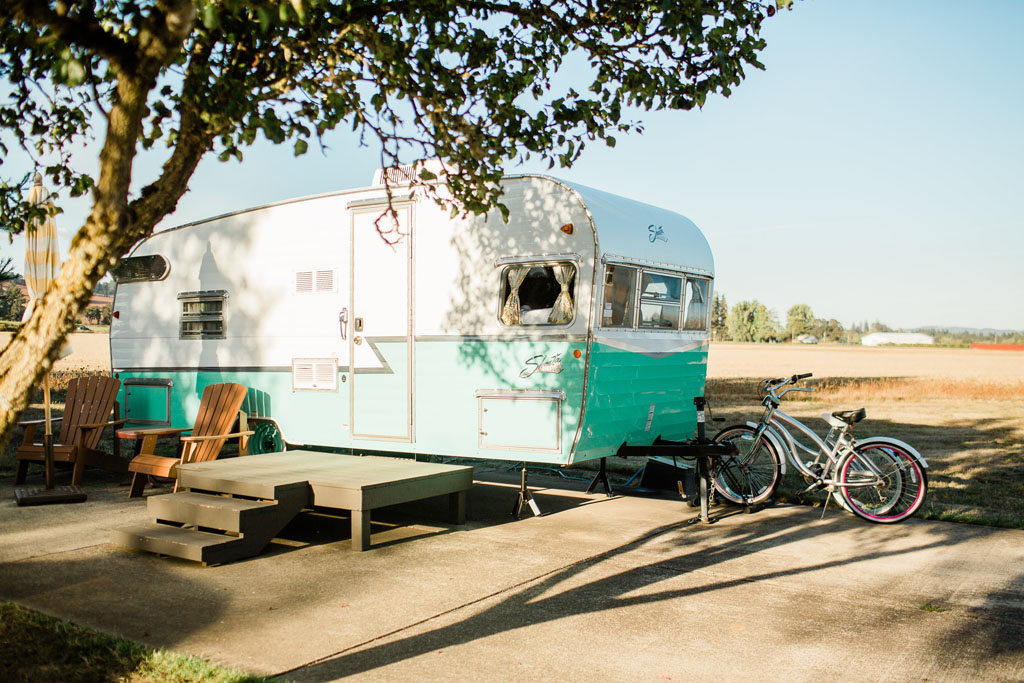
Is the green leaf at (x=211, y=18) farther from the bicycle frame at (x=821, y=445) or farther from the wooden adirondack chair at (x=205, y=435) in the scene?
the bicycle frame at (x=821, y=445)

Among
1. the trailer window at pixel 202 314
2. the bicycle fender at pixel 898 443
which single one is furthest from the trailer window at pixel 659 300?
the trailer window at pixel 202 314

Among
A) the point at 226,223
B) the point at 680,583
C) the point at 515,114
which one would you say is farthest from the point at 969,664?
the point at 226,223

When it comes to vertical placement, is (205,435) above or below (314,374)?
below

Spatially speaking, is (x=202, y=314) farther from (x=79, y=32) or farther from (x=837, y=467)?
(x=837, y=467)

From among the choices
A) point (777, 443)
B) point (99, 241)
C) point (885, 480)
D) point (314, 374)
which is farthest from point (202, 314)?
point (885, 480)

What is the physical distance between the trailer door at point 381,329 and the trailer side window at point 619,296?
196 centimetres

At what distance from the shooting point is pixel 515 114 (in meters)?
5.49

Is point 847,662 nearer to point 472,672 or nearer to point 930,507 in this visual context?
point 472,672

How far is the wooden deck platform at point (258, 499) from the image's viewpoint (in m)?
6.38

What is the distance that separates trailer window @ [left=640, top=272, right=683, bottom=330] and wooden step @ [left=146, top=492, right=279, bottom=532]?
3888 mm

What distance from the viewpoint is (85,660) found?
4309 mm

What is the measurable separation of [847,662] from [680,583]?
4.96ft

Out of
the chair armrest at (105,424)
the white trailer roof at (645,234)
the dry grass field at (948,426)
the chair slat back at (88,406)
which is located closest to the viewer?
the white trailer roof at (645,234)

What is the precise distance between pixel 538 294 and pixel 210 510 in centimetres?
331
